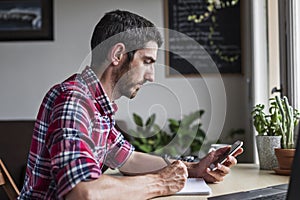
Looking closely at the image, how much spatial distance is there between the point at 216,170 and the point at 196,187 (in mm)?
156

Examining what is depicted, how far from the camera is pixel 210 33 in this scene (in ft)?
12.7

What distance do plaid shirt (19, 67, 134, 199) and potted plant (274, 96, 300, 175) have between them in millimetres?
609

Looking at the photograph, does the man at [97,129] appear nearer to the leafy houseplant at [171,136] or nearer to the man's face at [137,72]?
the man's face at [137,72]

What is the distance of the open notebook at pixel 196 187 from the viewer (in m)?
1.56

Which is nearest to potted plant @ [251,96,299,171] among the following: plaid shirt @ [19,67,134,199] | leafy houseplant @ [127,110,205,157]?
plaid shirt @ [19,67,134,199]

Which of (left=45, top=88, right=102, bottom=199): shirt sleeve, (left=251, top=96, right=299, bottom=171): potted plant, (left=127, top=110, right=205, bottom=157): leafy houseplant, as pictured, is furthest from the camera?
(left=127, top=110, right=205, bottom=157): leafy houseplant

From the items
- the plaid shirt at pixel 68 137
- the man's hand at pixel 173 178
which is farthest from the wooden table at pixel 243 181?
the plaid shirt at pixel 68 137

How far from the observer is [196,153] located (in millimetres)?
3740

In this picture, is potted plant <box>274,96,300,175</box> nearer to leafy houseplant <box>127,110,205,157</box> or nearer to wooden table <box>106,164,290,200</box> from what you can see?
wooden table <box>106,164,290,200</box>

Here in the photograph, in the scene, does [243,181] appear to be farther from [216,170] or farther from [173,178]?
[173,178]

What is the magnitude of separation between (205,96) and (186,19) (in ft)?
1.90

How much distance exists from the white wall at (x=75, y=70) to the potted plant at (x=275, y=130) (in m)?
1.88

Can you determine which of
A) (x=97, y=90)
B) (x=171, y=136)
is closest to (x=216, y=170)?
(x=97, y=90)

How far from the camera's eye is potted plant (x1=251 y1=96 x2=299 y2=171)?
1.87 metres
